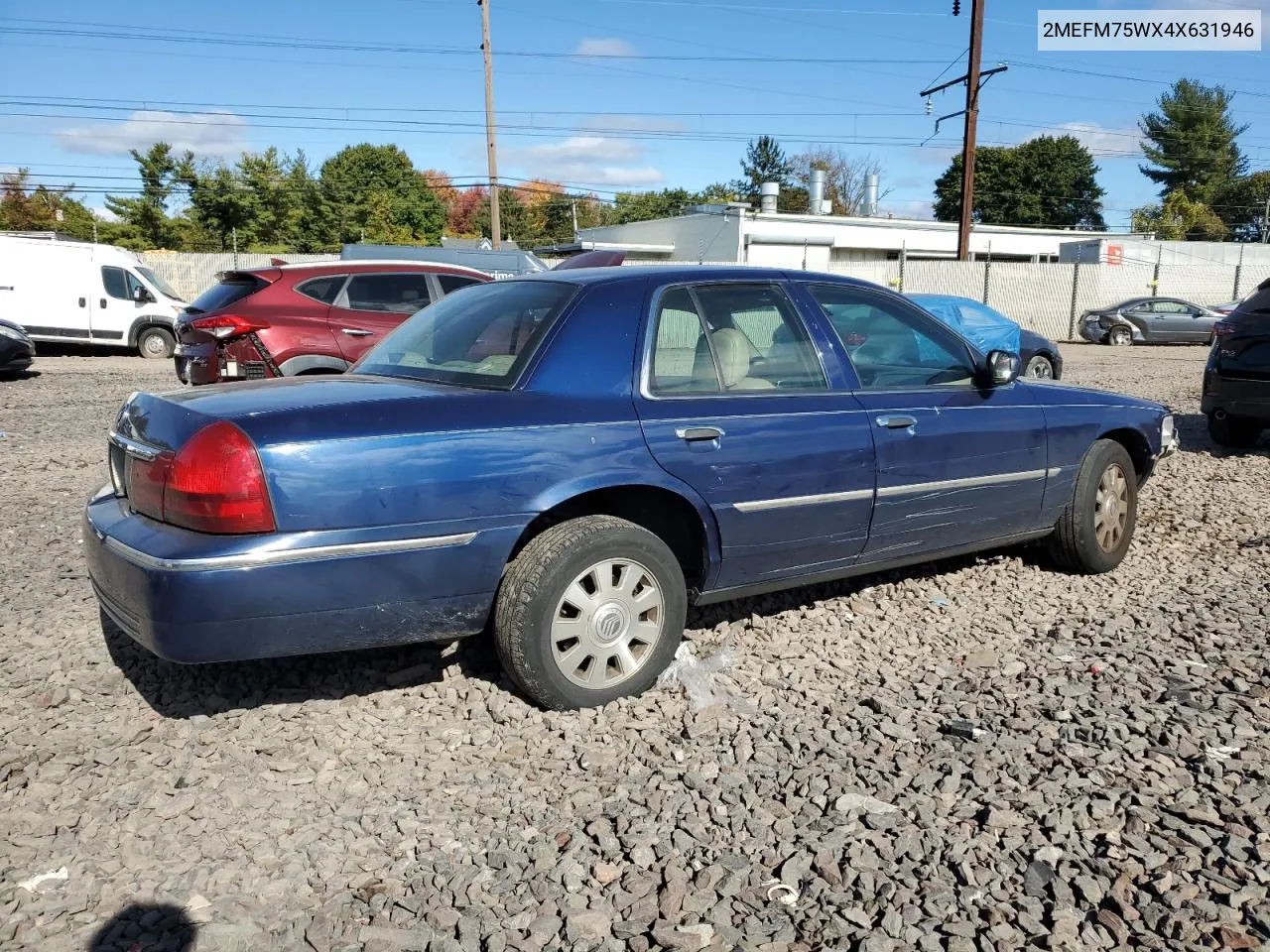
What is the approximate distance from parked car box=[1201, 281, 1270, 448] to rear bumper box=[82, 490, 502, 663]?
7677 millimetres

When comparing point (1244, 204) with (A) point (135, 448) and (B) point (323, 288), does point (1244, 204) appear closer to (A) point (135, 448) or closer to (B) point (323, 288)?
(B) point (323, 288)

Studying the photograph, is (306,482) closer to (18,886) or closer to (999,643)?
(18,886)

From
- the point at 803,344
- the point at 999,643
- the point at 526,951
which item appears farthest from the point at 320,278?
the point at 526,951

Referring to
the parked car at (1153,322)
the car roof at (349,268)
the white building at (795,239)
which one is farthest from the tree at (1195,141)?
the car roof at (349,268)

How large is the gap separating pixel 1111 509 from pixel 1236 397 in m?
4.28

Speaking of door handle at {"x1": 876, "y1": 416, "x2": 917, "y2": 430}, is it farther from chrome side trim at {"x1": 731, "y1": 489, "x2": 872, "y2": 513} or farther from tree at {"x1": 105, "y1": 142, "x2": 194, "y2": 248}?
tree at {"x1": 105, "y1": 142, "x2": 194, "y2": 248}

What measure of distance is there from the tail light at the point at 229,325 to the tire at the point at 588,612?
20.1 ft

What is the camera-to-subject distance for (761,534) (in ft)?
13.1

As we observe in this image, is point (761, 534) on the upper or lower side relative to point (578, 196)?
lower

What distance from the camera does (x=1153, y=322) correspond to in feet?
89.0

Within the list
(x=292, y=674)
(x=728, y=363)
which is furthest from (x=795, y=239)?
(x=292, y=674)

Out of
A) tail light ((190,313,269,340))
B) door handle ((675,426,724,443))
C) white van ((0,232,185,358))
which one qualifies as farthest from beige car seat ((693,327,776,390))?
white van ((0,232,185,358))

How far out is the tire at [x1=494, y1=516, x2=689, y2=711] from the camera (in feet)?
11.5

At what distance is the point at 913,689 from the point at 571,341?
1857 millimetres
